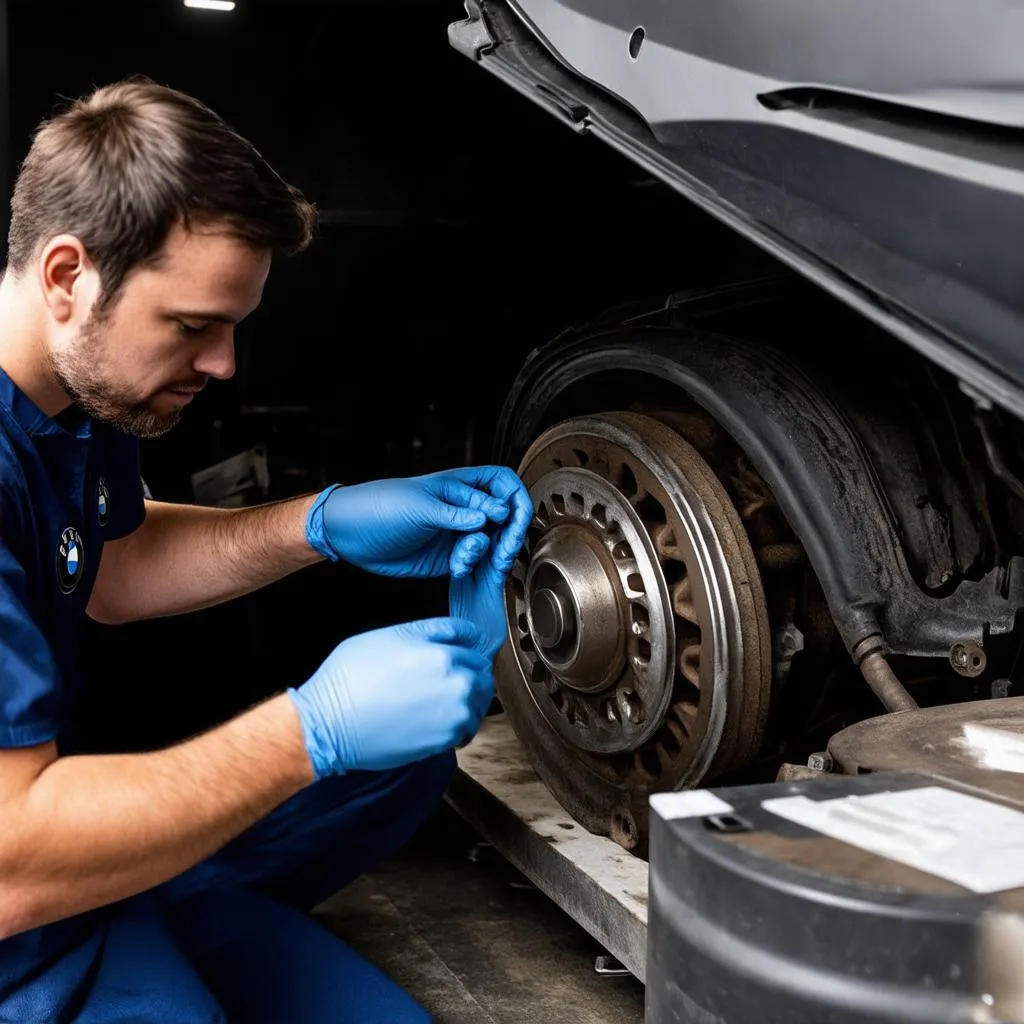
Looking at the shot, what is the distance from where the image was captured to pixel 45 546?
1213 mm

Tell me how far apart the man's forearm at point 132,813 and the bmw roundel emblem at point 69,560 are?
0.29m

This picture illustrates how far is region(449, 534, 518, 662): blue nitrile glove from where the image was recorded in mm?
1364

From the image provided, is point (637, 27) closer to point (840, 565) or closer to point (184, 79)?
point (840, 565)

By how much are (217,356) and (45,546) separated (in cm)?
26

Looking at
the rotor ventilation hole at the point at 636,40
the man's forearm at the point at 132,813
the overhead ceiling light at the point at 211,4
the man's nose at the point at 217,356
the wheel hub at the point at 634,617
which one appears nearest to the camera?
the man's forearm at the point at 132,813

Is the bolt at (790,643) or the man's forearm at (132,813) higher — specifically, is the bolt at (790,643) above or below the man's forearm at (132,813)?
above

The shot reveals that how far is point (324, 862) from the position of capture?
1.43m

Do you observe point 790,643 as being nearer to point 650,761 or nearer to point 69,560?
point 650,761

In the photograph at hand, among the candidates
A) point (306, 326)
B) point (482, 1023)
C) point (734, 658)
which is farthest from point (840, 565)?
point (306, 326)

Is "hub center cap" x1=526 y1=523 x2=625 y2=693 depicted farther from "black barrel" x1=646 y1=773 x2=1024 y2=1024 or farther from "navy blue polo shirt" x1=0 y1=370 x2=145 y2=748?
→ "black barrel" x1=646 y1=773 x2=1024 y2=1024

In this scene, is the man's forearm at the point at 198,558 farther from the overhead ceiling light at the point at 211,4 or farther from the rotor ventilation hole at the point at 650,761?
the overhead ceiling light at the point at 211,4

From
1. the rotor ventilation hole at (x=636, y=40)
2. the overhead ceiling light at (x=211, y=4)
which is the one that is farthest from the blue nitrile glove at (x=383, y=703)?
the overhead ceiling light at (x=211, y=4)

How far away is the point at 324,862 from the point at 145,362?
642 mm

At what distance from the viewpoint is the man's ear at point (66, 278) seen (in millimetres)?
1093
